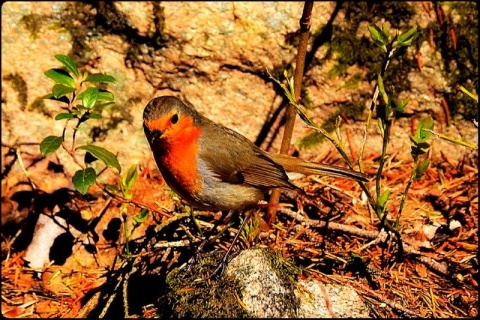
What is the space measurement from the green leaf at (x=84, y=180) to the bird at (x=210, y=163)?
0.41 m

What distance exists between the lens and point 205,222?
400cm

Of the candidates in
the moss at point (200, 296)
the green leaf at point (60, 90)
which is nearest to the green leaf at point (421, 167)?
the moss at point (200, 296)

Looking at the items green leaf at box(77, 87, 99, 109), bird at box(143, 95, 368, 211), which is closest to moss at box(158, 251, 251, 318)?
bird at box(143, 95, 368, 211)

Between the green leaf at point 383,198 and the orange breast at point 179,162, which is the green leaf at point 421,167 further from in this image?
the orange breast at point 179,162

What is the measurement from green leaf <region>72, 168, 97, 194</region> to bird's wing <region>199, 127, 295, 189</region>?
0.73 m

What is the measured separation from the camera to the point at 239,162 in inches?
151

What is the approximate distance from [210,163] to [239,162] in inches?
10.1

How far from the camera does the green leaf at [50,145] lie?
3.17 metres

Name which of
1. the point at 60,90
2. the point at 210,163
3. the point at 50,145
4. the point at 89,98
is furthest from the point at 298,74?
the point at 50,145

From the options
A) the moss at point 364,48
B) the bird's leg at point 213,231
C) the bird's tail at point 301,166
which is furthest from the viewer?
the moss at point 364,48

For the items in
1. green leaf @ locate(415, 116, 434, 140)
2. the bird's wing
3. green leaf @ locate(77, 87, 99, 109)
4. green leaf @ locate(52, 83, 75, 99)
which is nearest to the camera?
green leaf @ locate(415, 116, 434, 140)

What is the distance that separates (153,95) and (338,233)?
1.82m

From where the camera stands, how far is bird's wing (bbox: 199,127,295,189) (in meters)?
3.68

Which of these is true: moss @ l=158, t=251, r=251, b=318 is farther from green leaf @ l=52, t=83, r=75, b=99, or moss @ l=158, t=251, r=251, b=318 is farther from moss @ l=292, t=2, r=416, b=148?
moss @ l=292, t=2, r=416, b=148
